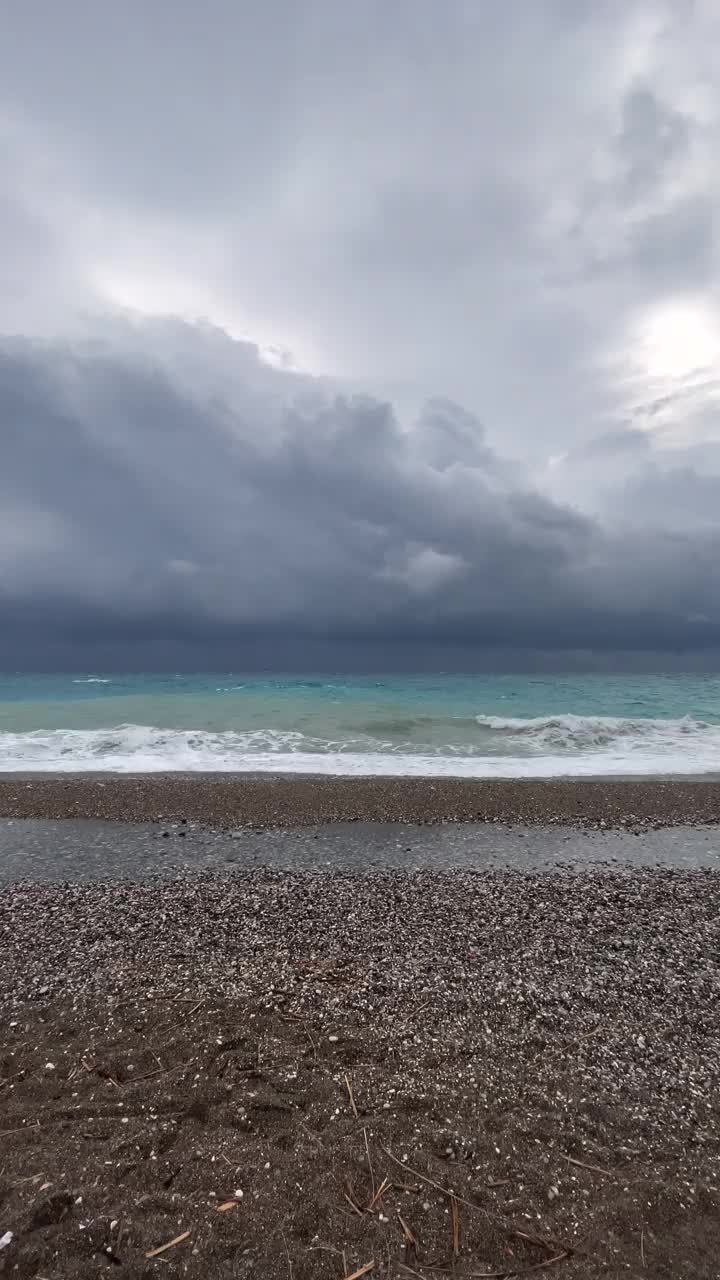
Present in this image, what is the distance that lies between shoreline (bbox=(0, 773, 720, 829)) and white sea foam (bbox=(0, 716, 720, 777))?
2.06 m

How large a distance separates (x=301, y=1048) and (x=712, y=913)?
5649mm

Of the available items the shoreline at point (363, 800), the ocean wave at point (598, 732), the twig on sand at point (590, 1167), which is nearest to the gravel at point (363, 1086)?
the twig on sand at point (590, 1167)

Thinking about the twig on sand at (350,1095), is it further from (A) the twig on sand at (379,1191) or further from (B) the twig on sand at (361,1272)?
(B) the twig on sand at (361,1272)

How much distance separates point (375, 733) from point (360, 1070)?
876 inches

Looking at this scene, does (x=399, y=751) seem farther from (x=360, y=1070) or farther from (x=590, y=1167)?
(x=590, y=1167)

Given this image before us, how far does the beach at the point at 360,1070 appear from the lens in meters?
3.00

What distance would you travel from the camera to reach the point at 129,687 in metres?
54.6

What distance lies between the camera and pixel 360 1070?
4.21 meters

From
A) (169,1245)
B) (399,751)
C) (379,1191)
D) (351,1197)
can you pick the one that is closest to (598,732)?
(399,751)

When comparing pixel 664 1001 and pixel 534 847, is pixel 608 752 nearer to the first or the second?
pixel 534 847

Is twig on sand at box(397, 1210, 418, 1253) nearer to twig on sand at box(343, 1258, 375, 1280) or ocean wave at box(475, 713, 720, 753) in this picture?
twig on sand at box(343, 1258, 375, 1280)

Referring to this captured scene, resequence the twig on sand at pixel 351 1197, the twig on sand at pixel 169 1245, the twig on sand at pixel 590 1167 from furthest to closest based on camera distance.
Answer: the twig on sand at pixel 590 1167
the twig on sand at pixel 351 1197
the twig on sand at pixel 169 1245

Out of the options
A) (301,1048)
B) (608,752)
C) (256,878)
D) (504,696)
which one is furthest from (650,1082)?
(504,696)

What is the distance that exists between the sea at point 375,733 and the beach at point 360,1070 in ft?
33.8
